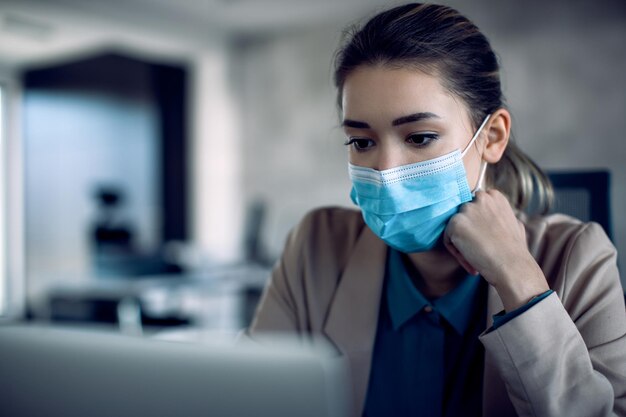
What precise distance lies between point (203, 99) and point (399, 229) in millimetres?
5478

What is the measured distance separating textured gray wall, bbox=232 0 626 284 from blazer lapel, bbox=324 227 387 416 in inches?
83.0

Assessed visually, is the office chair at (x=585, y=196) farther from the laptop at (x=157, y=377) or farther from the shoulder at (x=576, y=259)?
the laptop at (x=157, y=377)

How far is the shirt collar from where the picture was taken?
1068 millimetres

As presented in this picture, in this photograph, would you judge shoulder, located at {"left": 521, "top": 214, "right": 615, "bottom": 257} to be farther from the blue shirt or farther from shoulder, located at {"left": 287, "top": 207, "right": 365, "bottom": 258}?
shoulder, located at {"left": 287, "top": 207, "right": 365, "bottom": 258}

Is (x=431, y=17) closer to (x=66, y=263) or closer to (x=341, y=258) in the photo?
(x=341, y=258)

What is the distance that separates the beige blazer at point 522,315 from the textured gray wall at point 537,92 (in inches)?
81.9

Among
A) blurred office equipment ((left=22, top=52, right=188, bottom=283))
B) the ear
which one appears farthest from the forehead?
blurred office equipment ((left=22, top=52, right=188, bottom=283))

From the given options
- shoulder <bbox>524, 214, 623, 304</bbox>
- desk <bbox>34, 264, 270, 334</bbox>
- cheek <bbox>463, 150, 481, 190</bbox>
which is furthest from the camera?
desk <bbox>34, 264, 270, 334</bbox>

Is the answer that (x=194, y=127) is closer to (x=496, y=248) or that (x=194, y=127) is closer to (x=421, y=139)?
(x=421, y=139)

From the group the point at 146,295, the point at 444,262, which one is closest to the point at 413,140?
the point at 444,262

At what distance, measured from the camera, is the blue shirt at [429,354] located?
1.04 metres

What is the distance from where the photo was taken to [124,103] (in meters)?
5.90

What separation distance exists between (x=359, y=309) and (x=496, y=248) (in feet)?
1.00

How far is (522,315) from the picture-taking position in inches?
33.9
